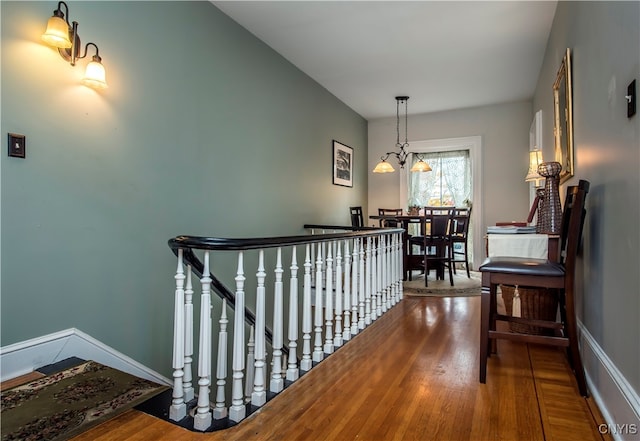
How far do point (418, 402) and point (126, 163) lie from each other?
2.21 metres

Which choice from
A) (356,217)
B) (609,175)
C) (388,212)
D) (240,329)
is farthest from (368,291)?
(388,212)

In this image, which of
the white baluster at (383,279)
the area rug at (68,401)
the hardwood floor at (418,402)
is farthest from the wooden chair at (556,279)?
the area rug at (68,401)

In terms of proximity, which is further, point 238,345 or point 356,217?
point 356,217

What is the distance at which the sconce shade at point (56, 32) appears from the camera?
1807 millimetres

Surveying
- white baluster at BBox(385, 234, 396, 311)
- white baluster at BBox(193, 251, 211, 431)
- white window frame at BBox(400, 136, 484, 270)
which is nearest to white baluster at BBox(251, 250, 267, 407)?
white baluster at BBox(193, 251, 211, 431)

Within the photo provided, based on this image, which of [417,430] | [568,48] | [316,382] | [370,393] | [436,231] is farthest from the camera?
[436,231]

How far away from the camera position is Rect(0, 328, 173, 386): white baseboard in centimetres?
177

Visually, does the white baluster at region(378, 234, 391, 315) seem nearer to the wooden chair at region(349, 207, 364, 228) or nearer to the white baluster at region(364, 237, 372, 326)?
the white baluster at region(364, 237, 372, 326)

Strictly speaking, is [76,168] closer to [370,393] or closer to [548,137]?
[370,393]

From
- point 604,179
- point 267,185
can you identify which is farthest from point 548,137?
point 267,185

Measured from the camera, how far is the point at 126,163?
2348 millimetres

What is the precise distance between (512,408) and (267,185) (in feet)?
9.39

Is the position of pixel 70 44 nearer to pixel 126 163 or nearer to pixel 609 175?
pixel 126 163

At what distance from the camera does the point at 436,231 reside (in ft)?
15.2
